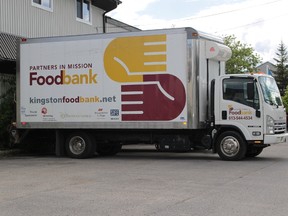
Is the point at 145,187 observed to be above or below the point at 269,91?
below

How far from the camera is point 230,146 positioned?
13422 millimetres

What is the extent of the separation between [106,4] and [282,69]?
54810 millimetres

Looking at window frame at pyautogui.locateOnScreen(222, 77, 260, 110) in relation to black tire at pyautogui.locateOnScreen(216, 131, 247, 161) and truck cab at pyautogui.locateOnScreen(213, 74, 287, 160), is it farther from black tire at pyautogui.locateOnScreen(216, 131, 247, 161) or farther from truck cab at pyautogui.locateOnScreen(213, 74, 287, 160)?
black tire at pyautogui.locateOnScreen(216, 131, 247, 161)

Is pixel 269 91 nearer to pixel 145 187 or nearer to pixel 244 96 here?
pixel 244 96

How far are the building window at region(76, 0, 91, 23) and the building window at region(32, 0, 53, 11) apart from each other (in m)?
2.27

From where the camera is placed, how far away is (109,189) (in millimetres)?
8930

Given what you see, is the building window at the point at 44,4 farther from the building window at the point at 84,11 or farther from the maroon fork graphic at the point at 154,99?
the maroon fork graphic at the point at 154,99

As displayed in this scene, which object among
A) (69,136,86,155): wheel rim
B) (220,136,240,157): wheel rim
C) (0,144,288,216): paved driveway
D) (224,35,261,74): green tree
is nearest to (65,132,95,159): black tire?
(69,136,86,155): wheel rim

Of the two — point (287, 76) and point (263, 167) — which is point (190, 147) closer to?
point (263, 167)

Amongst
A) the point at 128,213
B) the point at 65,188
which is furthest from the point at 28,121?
the point at 128,213

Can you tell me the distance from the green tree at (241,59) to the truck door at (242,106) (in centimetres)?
3991

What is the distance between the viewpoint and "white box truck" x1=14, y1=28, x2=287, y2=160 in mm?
→ 13336

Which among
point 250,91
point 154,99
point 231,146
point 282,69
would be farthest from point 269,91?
point 282,69

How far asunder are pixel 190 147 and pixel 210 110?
1.27 m
